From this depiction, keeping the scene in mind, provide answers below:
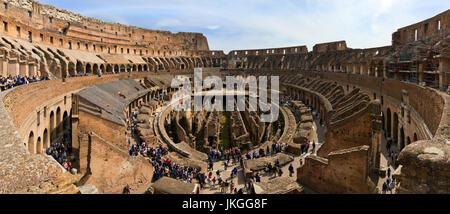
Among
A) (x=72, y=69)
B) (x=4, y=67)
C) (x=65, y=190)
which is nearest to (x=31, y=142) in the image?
(x=4, y=67)

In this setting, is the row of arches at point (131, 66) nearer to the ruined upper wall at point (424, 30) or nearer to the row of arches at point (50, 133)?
the row of arches at point (50, 133)

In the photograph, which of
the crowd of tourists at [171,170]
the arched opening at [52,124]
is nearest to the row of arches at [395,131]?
the crowd of tourists at [171,170]

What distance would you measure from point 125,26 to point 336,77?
34.3 metres

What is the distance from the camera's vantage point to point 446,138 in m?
6.04

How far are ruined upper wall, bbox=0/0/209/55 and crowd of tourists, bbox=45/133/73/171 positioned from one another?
8.95 metres

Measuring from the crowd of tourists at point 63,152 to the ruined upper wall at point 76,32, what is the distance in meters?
8.95

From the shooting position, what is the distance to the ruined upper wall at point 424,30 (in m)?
21.0

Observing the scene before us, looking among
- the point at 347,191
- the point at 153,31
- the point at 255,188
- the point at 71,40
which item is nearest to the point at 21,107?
the point at 255,188

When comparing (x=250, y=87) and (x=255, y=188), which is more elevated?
(x=250, y=87)

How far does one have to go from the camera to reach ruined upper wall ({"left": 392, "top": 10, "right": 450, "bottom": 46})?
21016mm

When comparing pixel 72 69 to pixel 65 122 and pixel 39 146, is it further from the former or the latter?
pixel 39 146

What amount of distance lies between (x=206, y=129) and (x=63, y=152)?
10701 mm
